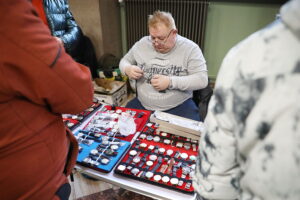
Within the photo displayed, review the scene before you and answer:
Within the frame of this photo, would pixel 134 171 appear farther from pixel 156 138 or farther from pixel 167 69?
pixel 167 69

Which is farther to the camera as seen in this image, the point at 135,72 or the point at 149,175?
the point at 135,72

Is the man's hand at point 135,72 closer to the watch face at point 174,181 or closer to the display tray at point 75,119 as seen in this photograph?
the display tray at point 75,119

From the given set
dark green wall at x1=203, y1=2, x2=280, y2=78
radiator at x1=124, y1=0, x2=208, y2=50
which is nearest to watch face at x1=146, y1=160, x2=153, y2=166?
radiator at x1=124, y1=0, x2=208, y2=50

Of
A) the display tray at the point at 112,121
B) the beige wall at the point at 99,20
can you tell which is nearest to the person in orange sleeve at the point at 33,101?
the display tray at the point at 112,121

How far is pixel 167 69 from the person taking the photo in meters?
1.81

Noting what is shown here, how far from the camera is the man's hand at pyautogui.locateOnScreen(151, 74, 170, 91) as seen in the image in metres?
1.68

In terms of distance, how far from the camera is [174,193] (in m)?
1.00

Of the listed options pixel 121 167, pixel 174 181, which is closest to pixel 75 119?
pixel 121 167

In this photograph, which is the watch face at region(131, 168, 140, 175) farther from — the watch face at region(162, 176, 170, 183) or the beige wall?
the beige wall

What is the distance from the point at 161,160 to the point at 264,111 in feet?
2.49

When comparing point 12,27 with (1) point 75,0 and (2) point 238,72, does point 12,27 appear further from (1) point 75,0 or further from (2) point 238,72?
(1) point 75,0

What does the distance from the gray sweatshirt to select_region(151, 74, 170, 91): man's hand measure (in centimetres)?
5

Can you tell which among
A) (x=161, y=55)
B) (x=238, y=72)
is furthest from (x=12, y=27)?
(x=161, y=55)

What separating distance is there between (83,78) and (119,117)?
74 centimetres
